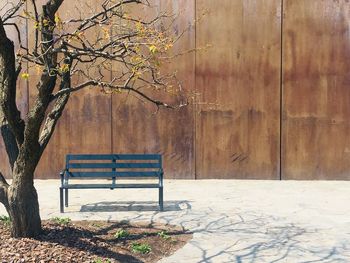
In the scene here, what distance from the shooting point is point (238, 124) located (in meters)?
10.5

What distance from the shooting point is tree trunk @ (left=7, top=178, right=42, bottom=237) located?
5953mm

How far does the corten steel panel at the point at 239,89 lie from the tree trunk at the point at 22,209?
498cm

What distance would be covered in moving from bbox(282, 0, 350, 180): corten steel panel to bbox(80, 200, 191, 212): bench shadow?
2.97m

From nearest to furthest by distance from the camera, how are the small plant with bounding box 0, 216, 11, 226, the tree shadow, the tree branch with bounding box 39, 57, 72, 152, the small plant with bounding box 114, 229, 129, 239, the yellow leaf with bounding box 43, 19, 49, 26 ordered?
the yellow leaf with bounding box 43, 19, 49, 26 < the tree shadow < the tree branch with bounding box 39, 57, 72, 152 < the small plant with bounding box 114, 229, 129, 239 < the small plant with bounding box 0, 216, 11, 226

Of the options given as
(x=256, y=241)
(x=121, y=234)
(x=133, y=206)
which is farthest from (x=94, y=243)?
(x=133, y=206)

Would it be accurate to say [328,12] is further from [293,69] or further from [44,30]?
[44,30]

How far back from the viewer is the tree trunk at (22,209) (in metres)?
5.95

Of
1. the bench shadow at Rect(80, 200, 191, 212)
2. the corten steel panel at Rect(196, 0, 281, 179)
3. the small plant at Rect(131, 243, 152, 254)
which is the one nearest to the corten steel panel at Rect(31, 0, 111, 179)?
the corten steel panel at Rect(196, 0, 281, 179)

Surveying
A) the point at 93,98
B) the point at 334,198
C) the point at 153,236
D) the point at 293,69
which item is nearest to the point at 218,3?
the point at 293,69

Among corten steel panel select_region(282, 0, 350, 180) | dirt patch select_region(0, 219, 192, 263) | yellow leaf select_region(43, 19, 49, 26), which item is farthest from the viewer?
corten steel panel select_region(282, 0, 350, 180)

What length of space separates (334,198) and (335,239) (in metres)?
2.66

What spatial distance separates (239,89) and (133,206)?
3464 millimetres

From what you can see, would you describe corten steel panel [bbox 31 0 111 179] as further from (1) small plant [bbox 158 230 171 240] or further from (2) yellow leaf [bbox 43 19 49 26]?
(2) yellow leaf [bbox 43 19 49 26]

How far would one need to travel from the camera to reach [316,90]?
10.4 meters
